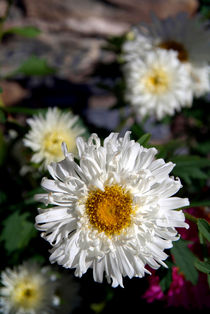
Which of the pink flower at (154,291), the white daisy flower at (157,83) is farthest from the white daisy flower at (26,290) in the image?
the white daisy flower at (157,83)

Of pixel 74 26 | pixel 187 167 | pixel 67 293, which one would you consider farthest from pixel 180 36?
pixel 67 293

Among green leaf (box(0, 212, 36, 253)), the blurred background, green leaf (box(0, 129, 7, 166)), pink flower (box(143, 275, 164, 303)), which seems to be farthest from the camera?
the blurred background

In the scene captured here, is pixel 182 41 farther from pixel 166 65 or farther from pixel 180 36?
pixel 166 65

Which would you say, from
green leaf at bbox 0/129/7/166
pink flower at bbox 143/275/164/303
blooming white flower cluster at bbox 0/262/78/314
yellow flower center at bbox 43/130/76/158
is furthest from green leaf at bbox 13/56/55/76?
pink flower at bbox 143/275/164/303

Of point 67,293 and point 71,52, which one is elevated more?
point 71,52

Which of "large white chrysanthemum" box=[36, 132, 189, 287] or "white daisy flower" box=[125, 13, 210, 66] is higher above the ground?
"white daisy flower" box=[125, 13, 210, 66]

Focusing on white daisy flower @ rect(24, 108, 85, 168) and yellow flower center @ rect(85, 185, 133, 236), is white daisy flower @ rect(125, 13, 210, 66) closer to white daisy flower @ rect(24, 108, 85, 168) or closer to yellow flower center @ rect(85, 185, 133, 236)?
white daisy flower @ rect(24, 108, 85, 168)

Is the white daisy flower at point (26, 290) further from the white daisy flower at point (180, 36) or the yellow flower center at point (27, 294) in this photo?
the white daisy flower at point (180, 36)
